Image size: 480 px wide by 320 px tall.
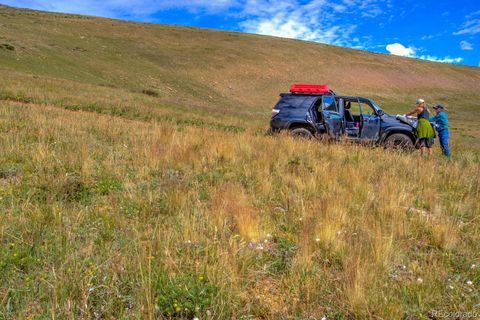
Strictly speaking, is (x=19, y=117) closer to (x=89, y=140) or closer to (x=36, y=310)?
(x=89, y=140)

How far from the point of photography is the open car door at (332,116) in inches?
Result: 448

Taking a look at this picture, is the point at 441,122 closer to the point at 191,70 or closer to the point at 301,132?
the point at 301,132

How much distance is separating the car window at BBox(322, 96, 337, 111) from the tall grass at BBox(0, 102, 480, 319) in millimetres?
5141

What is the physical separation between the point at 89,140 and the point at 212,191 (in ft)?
13.5

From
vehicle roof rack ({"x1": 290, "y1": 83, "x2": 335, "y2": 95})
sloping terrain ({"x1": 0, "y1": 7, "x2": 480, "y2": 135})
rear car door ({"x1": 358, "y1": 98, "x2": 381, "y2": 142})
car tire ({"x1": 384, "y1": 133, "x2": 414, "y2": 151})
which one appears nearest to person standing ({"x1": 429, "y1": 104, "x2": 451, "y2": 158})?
car tire ({"x1": 384, "y1": 133, "x2": 414, "y2": 151})

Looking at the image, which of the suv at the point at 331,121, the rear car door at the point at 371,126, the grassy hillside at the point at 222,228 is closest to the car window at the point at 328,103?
the suv at the point at 331,121

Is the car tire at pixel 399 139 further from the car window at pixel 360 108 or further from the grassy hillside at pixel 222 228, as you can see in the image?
the grassy hillside at pixel 222 228

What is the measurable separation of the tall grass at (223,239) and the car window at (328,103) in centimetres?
514

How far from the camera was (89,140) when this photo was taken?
307 inches

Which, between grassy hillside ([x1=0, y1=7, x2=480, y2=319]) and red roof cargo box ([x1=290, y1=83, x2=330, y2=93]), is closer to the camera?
grassy hillside ([x1=0, y1=7, x2=480, y2=319])

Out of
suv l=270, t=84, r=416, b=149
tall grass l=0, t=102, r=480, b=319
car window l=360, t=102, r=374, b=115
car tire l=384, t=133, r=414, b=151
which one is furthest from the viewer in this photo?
car window l=360, t=102, r=374, b=115

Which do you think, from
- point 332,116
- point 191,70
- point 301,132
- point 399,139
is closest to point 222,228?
point 301,132

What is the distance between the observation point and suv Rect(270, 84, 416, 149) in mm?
11352

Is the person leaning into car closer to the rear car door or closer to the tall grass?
the rear car door
